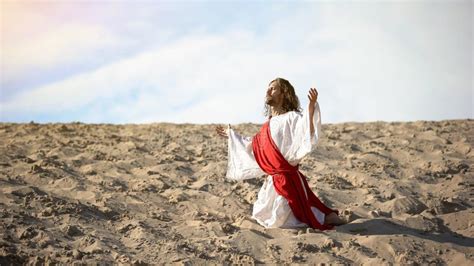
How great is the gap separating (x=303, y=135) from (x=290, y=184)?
518mm

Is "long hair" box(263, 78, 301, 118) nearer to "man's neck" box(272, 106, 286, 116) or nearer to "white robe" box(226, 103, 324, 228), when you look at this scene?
"man's neck" box(272, 106, 286, 116)

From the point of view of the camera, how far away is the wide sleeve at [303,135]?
17.3 feet

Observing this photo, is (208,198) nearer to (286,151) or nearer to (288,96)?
(286,151)

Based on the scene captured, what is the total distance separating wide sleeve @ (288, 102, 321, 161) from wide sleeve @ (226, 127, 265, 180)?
0.53m

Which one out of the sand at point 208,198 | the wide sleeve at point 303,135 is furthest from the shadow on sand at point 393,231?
the wide sleeve at point 303,135

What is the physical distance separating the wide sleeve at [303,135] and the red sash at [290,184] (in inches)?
5.1

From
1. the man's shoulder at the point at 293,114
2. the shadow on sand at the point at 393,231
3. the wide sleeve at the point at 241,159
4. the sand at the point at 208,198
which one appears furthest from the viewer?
the wide sleeve at the point at 241,159

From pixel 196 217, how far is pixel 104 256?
53.3 inches

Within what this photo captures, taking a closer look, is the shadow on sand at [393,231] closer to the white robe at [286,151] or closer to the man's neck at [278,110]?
the white robe at [286,151]

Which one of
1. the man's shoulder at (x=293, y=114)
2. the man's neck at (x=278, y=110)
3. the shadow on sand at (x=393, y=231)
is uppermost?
the man's neck at (x=278, y=110)

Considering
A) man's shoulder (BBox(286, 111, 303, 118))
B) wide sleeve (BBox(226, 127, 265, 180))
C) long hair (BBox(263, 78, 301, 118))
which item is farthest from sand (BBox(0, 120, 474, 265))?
long hair (BBox(263, 78, 301, 118))

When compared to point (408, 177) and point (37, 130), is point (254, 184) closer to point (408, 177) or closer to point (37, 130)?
point (408, 177)

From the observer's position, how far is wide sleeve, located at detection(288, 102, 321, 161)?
17.3ft

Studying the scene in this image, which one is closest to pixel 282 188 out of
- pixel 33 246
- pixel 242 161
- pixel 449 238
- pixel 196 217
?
pixel 242 161
